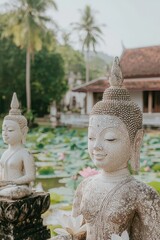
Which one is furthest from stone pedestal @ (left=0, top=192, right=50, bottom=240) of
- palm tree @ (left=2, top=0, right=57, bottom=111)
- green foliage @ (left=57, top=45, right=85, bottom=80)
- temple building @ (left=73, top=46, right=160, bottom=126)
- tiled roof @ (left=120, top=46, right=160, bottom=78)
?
green foliage @ (left=57, top=45, right=85, bottom=80)

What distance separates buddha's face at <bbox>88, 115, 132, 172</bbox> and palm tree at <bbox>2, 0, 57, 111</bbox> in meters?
23.3

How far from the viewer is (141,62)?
27594 mm

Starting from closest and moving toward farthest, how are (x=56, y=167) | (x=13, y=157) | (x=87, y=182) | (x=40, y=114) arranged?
(x=87, y=182) → (x=13, y=157) → (x=56, y=167) → (x=40, y=114)

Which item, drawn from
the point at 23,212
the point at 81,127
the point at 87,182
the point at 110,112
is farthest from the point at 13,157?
the point at 81,127

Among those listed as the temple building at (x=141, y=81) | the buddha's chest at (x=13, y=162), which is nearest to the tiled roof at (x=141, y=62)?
the temple building at (x=141, y=81)

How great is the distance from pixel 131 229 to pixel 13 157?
74.3 inches

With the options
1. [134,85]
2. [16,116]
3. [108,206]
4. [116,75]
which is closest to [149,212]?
[108,206]

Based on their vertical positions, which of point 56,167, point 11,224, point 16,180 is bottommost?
point 56,167

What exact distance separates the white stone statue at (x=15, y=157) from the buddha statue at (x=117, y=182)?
1.57m

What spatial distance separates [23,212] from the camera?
3.79m

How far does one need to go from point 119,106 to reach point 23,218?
1875 mm

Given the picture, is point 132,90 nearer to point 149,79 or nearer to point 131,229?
point 149,79

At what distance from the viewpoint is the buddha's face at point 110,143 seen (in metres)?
2.37

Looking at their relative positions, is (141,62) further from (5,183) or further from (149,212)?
(149,212)
